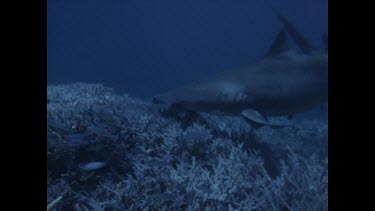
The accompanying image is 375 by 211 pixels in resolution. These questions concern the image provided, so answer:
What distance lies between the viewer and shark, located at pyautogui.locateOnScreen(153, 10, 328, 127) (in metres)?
6.39

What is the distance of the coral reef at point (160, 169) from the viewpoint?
3.82 m

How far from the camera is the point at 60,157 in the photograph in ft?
14.1

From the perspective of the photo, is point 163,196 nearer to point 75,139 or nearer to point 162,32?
point 75,139

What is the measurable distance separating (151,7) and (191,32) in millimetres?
40270

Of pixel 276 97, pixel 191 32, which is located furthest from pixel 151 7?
pixel 276 97

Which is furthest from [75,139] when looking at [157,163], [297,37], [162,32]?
[162,32]

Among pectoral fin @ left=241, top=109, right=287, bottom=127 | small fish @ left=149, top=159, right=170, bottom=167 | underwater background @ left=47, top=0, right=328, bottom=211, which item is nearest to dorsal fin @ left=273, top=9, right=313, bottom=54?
underwater background @ left=47, top=0, right=328, bottom=211

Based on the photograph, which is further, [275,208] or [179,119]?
[179,119]

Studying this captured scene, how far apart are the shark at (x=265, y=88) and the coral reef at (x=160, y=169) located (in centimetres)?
55

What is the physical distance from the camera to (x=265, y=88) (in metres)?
6.70
